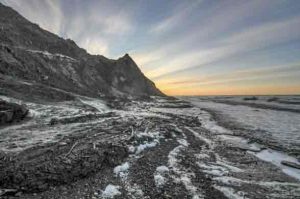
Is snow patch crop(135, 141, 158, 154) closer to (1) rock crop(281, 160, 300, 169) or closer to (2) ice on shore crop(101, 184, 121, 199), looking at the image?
(2) ice on shore crop(101, 184, 121, 199)

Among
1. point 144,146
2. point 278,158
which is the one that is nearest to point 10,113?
point 144,146

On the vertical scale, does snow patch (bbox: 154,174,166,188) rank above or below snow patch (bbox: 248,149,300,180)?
above

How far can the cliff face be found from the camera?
38.6m

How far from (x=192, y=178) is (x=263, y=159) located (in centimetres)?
631

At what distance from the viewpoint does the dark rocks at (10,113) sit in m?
19.7

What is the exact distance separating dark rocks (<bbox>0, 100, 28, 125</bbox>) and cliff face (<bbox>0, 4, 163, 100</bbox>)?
8897mm

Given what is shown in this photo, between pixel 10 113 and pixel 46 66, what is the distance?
34.2 m

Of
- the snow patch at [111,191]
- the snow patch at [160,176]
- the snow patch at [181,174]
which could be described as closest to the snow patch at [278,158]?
the snow patch at [181,174]

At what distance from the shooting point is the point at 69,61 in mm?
66188

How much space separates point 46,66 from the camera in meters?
52.1

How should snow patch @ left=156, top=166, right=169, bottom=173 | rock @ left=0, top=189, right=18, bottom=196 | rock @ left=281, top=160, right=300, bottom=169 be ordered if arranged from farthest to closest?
1. rock @ left=281, top=160, right=300, bottom=169
2. snow patch @ left=156, top=166, right=169, bottom=173
3. rock @ left=0, top=189, right=18, bottom=196

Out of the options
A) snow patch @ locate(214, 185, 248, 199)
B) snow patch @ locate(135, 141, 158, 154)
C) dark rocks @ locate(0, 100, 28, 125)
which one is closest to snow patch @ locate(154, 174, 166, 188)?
snow patch @ locate(214, 185, 248, 199)

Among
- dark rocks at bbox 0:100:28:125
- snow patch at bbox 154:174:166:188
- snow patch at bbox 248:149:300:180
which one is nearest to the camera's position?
snow patch at bbox 154:174:166:188

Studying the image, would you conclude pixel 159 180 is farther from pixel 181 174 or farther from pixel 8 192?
pixel 8 192
